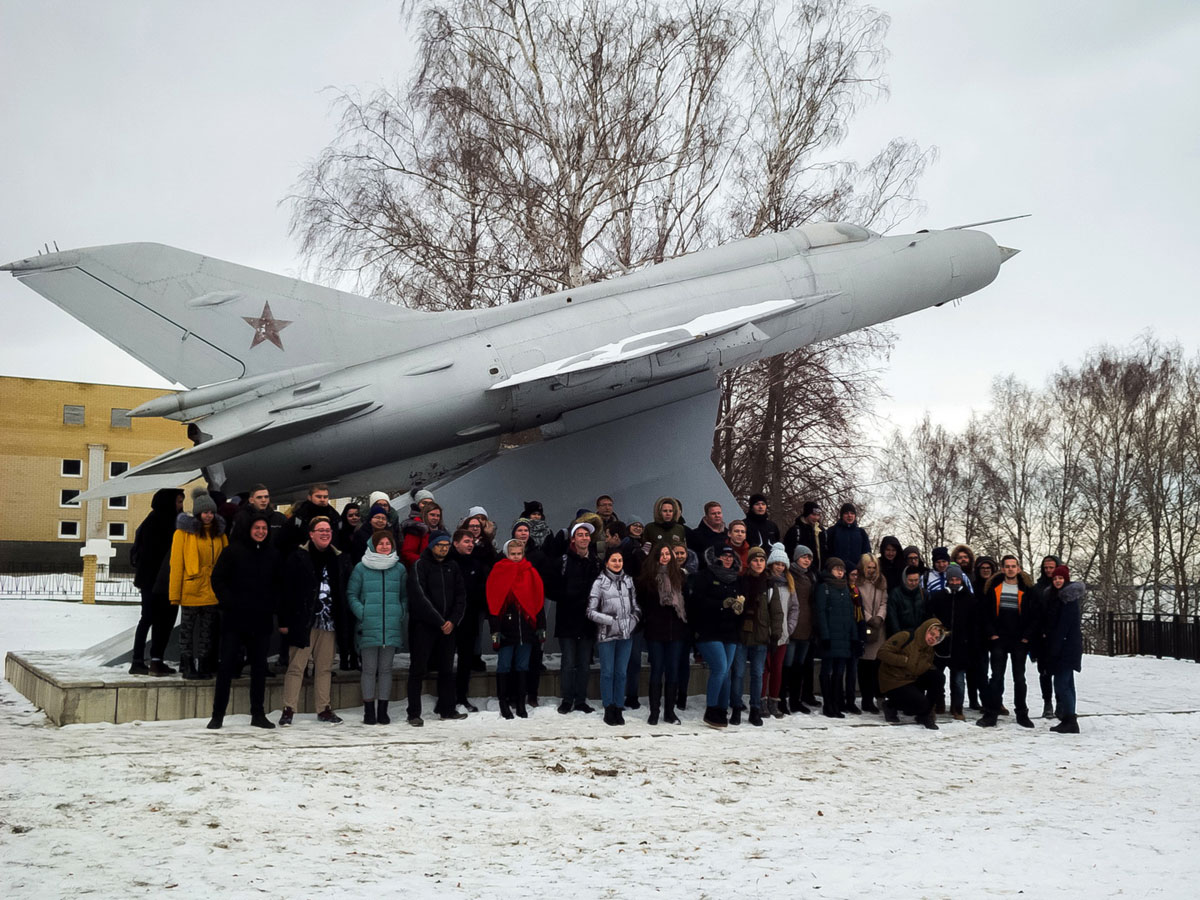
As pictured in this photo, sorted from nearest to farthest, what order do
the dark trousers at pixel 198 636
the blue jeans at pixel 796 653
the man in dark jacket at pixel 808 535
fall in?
the dark trousers at pixel 198 636
the blue jeans at pixel 796 653
the man in dark jacket at pixel 808 535

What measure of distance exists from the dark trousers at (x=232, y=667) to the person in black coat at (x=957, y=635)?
216 inches

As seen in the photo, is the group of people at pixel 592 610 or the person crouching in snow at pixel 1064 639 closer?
the group of people at pixel 592 610

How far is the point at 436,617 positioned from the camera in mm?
7711

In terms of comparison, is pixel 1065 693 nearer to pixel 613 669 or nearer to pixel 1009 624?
pixel 1009 624

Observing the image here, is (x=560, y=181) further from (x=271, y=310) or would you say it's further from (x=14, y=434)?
(x=14, y=434)

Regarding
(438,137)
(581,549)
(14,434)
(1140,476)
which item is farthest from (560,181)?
(14,434)

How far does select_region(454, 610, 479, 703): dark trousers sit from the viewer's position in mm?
8242

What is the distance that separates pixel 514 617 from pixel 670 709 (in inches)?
57.2

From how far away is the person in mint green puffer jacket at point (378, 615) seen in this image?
25.2 ft

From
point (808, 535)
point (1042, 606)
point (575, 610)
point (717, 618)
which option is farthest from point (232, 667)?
point (1042, 606)

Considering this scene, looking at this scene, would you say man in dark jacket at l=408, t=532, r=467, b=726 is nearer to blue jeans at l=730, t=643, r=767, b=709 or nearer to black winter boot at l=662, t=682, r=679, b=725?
black winter boot at l=662, t=682, r=679, b=725

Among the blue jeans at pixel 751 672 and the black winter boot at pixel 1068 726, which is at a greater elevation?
the blue jeans at pixel 751 672

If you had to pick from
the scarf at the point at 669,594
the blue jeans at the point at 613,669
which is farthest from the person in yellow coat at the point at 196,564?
the scarf at the point at 669,594

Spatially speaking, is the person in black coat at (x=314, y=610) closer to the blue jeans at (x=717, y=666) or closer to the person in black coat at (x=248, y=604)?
the person in black coat at (x=248, y=604)
